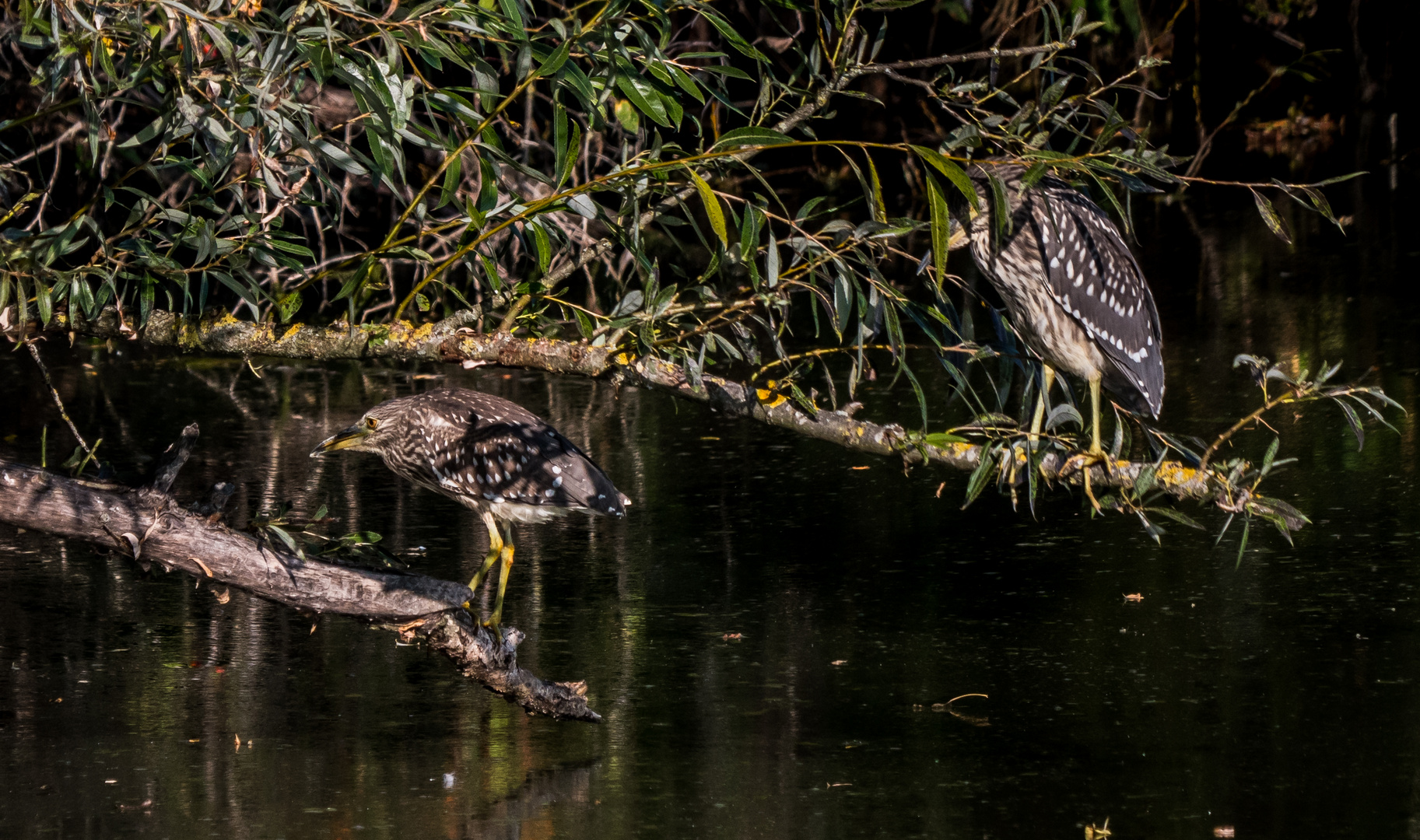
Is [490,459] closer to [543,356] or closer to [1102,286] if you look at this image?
[543,356]

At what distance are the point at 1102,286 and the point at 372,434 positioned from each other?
2.71 m

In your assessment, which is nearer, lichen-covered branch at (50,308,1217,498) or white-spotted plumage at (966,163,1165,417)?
lichen-covered branch at (50,308,1217,498)

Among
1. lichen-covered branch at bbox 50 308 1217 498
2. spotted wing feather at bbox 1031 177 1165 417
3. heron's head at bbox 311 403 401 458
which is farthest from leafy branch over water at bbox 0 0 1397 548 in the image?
heron's head at bbox 311 403 401 458

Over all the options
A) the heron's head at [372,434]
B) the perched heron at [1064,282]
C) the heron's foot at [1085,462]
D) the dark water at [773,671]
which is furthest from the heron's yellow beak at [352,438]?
the heron's foot at [1085,462]

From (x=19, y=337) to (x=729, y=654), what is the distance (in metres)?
2.36

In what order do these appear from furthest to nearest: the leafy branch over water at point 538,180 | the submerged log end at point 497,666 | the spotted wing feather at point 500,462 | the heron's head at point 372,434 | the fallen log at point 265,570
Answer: the heron's head at point 372,434 → the spotted wing feather at point 500,462 → the submerged log end at point 497,666 → the fallen log at point 265,570 → the leafy branch over water at point 538,180

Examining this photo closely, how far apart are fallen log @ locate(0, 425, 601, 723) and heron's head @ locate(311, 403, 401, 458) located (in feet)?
3.64

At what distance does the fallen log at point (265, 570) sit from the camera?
430 centimetres

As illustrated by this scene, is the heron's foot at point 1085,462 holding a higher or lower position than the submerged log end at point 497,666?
higher

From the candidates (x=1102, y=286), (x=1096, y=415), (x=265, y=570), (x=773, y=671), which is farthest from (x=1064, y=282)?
(x=265, y=570)

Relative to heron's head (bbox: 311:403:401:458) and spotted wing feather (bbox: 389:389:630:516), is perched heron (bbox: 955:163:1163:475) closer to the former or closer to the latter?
spotted wing feather (bbox: 389:389:630:516)

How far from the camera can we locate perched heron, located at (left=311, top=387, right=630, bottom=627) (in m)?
5.43

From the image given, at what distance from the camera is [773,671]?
5.11 metres

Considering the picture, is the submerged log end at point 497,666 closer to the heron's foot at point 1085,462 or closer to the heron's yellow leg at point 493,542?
the heron's yellow leg at point 493,542
